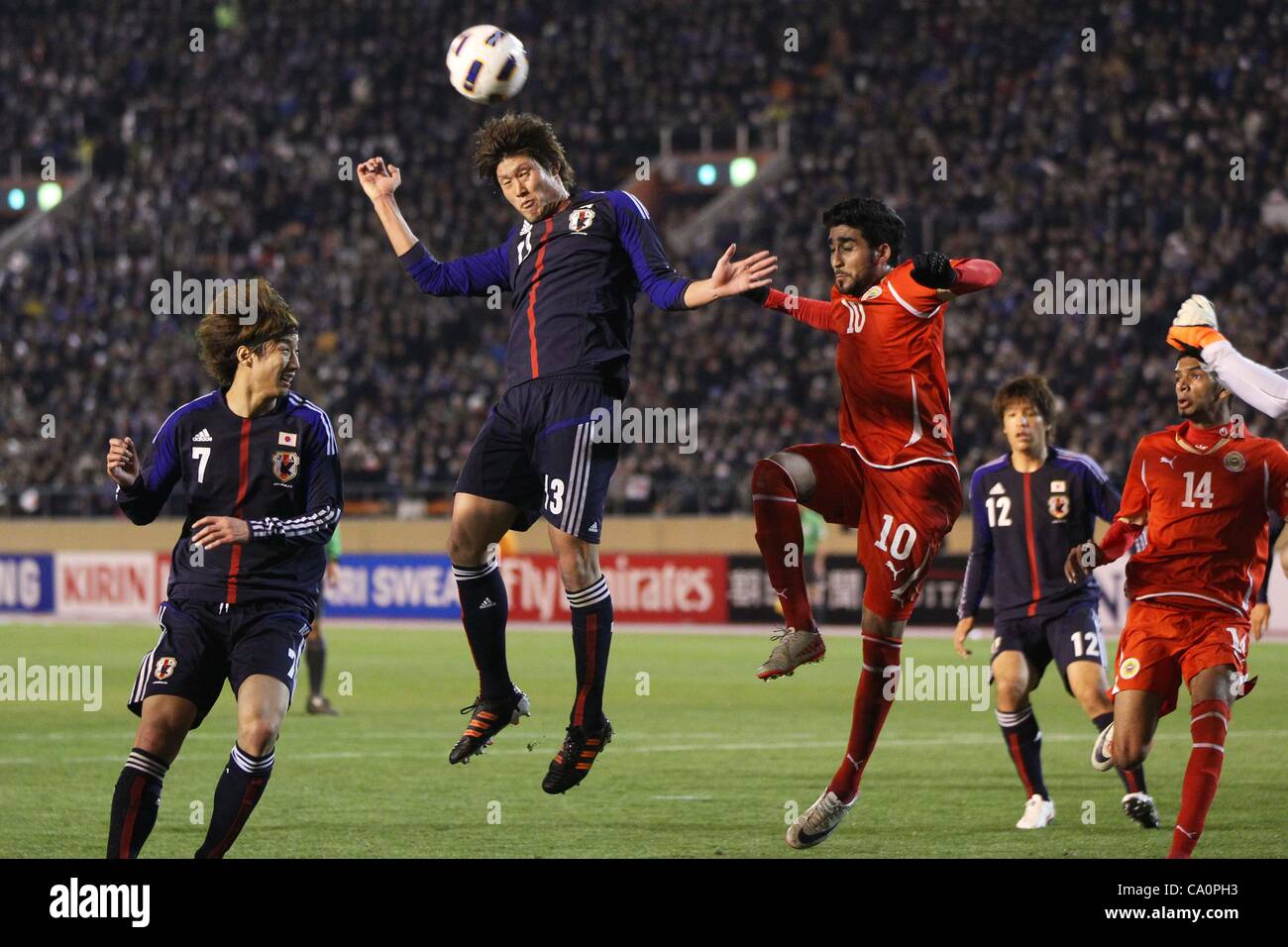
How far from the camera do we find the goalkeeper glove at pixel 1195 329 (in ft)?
25.9

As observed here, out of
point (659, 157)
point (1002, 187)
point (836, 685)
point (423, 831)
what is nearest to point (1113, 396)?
point (1002, 187)

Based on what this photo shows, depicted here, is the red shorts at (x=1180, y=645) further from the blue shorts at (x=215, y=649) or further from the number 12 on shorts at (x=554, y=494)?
the blue shorts at (x=215, y=649)

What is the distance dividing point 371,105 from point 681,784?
103ft

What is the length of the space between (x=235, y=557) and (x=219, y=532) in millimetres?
473

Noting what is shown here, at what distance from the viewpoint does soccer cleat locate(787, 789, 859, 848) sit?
8.33m

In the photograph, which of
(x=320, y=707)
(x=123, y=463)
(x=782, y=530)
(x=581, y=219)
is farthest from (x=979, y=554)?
(x=320, y=707)

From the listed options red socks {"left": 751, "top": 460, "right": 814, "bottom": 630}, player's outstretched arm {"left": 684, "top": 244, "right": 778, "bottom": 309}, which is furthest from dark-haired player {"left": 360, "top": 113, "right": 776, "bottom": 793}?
red socks {"left": 751, "top": 460, "right": 814, "bottom": 630}

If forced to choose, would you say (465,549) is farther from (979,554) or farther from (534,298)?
(979,554)

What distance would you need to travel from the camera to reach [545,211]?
8.36m

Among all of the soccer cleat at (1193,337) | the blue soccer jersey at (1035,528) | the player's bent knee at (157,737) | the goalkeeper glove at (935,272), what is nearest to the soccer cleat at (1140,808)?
the blue soccer jersey at (1035,528)

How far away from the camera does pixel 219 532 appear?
703cm

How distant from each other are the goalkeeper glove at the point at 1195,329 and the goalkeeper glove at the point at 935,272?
986 millimetres

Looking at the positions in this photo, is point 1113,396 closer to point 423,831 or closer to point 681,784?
point 681,784

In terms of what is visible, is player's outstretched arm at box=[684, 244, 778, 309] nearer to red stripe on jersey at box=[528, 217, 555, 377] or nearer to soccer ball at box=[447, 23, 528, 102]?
red stripe on jersey at box=[528, 217, 555, 377]
